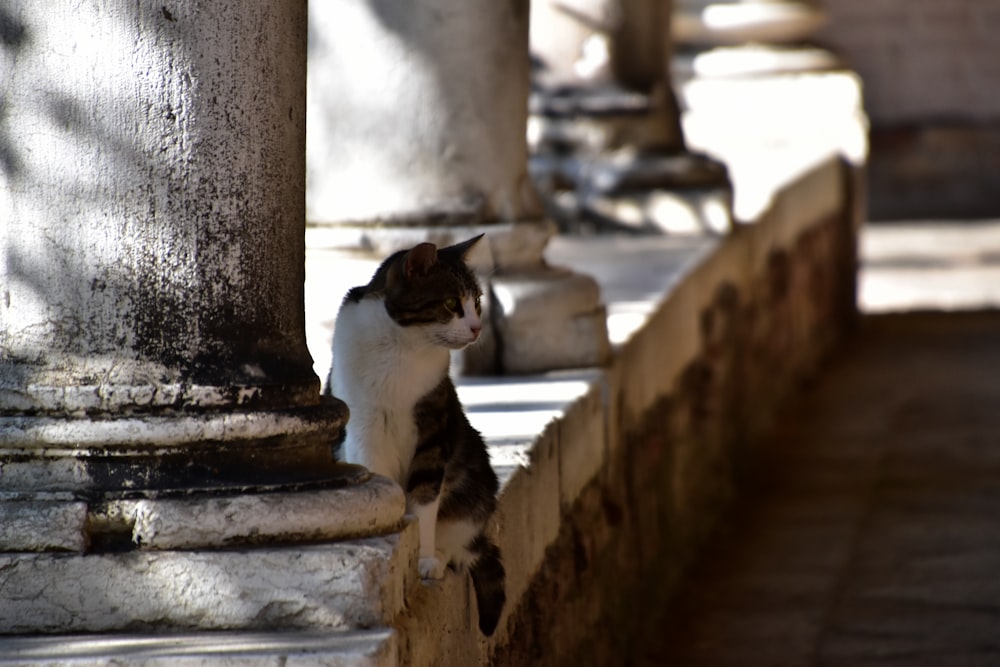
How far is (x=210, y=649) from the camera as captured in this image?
1.78 metres

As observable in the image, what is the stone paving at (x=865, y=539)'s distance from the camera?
3875mm

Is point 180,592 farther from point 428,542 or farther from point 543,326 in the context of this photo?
Result: point 543,326

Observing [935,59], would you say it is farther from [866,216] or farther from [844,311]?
[844,311]

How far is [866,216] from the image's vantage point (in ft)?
43.5

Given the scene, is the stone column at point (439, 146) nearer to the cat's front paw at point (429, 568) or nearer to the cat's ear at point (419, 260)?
the cat's ear at point (419, 260)

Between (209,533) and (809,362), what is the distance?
6.09 m

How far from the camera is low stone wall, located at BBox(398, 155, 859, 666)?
269 centimetres

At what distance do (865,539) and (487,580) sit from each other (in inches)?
103

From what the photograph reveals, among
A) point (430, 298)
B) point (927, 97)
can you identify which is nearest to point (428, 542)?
point (430, 298)

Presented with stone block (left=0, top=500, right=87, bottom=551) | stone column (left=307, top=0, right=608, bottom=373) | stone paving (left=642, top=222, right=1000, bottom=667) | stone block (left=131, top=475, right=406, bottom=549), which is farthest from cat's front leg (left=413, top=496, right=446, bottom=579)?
stone paving (left=642, top=222, right=1000, bottom=667)

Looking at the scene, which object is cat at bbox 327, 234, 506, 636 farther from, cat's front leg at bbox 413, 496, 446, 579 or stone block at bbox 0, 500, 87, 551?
stone block at bbox 0, 500, 87, 551

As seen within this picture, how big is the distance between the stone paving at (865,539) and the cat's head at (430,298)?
170 centimetres

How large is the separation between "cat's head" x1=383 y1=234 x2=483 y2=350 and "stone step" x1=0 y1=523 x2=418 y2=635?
0.57 metres

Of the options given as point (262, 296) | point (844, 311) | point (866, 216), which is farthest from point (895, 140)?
point (262, 296)
